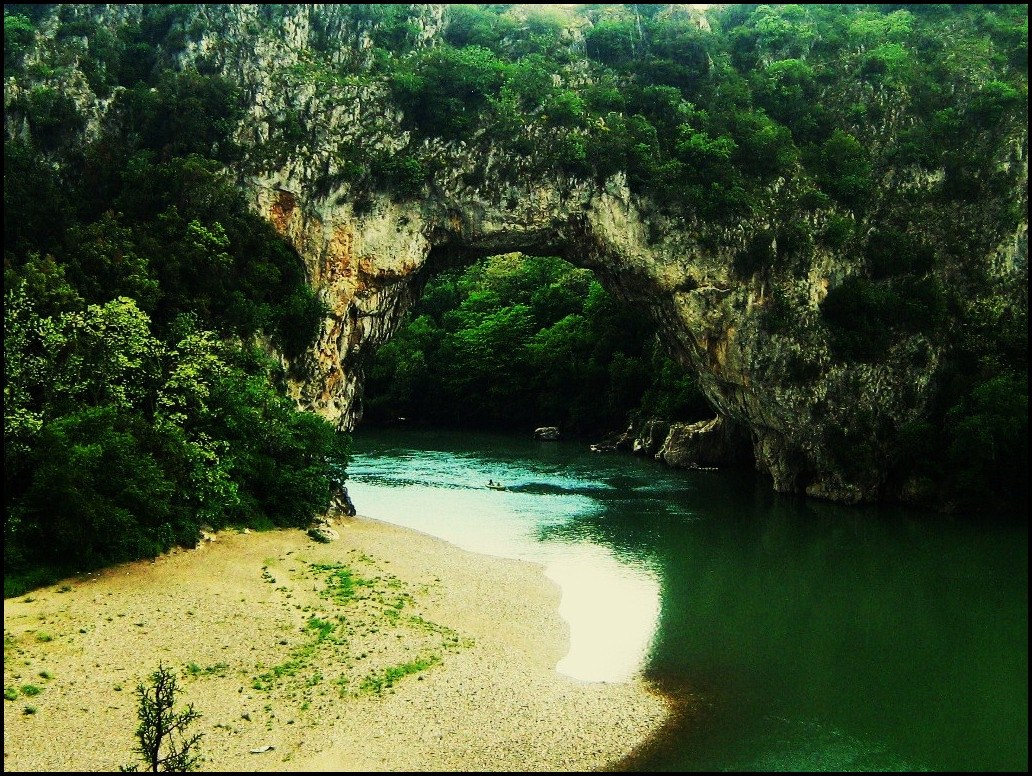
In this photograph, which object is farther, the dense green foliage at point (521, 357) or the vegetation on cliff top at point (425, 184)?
the dense green foliage at point (521, 357)

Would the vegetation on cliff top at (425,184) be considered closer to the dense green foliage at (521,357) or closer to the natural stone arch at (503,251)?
the natural stone arch at (503,251)

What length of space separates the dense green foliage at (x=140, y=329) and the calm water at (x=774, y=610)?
27.7 ft

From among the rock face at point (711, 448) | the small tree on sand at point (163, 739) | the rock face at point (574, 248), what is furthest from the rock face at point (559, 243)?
the small tree on sand at point (163, 739)

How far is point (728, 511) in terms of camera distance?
39.7m

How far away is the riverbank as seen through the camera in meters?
15.7

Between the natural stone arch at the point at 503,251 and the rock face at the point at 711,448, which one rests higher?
the natural stone arch at the point at 503,251

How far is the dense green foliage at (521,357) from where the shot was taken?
66750mm

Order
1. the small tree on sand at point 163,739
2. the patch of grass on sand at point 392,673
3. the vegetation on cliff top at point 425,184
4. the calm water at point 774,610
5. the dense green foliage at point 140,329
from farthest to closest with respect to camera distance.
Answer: the vegetation on cliff top at point 425,184 < the dense green foliage at point 140,329 < the patch of grass on sand at point 392,673 < the calm water at point 774,610 < the small tree on sand at point 163,739

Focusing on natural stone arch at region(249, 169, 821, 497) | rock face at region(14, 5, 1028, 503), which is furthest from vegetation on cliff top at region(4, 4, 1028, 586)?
natural stone arch at region(249, 169, 821, 497)

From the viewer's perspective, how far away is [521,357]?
7288 cm

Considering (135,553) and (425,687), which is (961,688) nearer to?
(425,687)

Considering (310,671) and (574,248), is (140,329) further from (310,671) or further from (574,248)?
(574,248)

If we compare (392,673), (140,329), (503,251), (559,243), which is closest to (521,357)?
(503,251)

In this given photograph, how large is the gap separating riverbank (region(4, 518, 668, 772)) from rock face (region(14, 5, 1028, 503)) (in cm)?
1430
